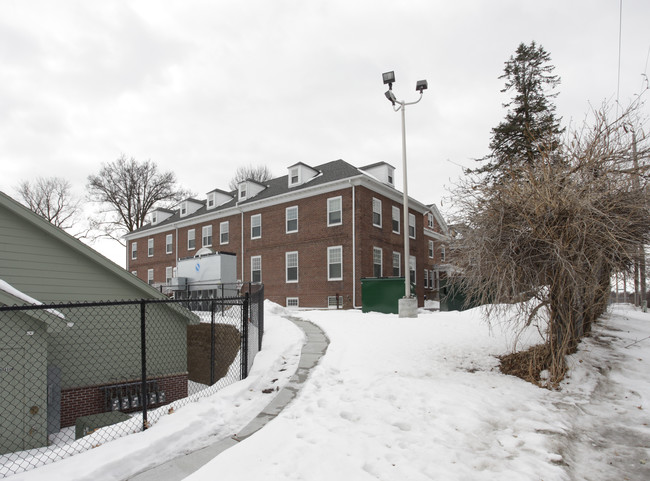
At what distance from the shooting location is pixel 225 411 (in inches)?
199

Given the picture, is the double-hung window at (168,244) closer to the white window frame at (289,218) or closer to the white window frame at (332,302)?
the white window frame at (289,218)

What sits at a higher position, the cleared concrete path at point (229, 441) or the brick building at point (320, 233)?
the brick building at point (320, 233)

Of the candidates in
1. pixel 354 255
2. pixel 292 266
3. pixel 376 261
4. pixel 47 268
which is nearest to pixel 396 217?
pixel 376 261

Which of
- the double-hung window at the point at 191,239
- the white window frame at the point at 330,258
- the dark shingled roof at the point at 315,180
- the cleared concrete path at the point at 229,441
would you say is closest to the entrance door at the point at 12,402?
the cleared concrete path at the point at 229,441

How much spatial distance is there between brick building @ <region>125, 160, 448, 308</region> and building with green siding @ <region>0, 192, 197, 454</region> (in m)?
11.7

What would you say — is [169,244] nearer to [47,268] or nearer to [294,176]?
[294,176]

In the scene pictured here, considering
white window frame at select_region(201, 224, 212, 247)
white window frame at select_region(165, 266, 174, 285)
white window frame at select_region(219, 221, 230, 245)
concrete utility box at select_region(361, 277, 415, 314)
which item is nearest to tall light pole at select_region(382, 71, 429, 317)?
concrete utility box at select_region(361, 277, 415, 314)

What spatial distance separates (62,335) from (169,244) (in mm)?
27149

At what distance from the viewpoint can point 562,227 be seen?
5688 millimetres

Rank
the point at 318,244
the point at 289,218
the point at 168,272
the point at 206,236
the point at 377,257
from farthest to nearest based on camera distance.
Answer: the point at 168,272 → the point at 206,236 → the point at 289,218 → the point at 318,244 → the point at 377,257

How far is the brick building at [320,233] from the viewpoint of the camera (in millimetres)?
21469

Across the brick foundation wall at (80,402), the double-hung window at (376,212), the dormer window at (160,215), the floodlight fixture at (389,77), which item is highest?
the floodlight fixture at (389,77)

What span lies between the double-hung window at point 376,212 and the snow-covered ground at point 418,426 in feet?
50.0

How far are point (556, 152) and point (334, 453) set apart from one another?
18.9 ft
